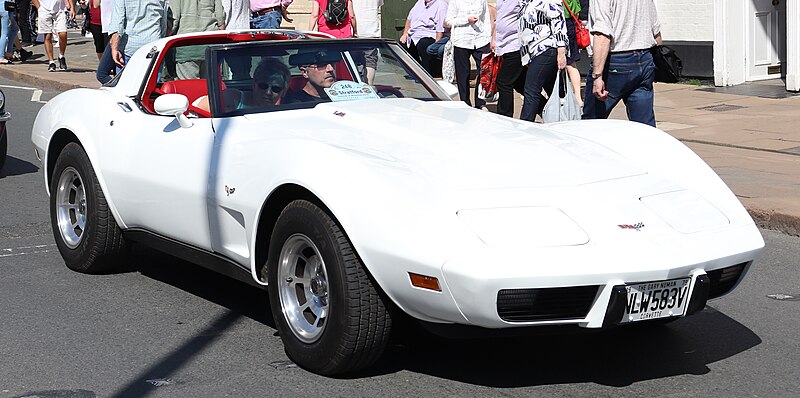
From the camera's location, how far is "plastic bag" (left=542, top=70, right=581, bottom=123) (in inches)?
387

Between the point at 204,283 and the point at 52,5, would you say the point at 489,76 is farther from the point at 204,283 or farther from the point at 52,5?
the point at 52,5

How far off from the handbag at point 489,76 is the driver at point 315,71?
524cm

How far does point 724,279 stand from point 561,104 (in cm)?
502

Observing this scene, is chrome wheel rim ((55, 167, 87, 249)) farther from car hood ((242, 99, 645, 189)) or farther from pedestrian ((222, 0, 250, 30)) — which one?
pedestrian ((222, 0, 250, 30))

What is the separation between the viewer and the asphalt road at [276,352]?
4.99 meters

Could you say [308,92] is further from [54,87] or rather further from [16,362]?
[54,87]

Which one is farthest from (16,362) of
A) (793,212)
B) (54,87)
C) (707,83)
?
(54,87)

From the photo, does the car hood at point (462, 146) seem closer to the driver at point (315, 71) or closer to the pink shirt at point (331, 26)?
the driver at point (315, 71)

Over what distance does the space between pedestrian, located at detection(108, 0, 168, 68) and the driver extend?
566cm

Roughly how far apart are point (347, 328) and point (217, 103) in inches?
67.1

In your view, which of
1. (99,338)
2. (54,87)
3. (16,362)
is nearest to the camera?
(16,362)

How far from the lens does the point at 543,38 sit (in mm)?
10266

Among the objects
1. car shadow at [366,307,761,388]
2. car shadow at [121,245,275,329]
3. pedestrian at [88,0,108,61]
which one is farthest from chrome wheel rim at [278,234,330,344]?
pedestrian at [88,0,108,61]

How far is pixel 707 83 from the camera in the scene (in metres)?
16.0
